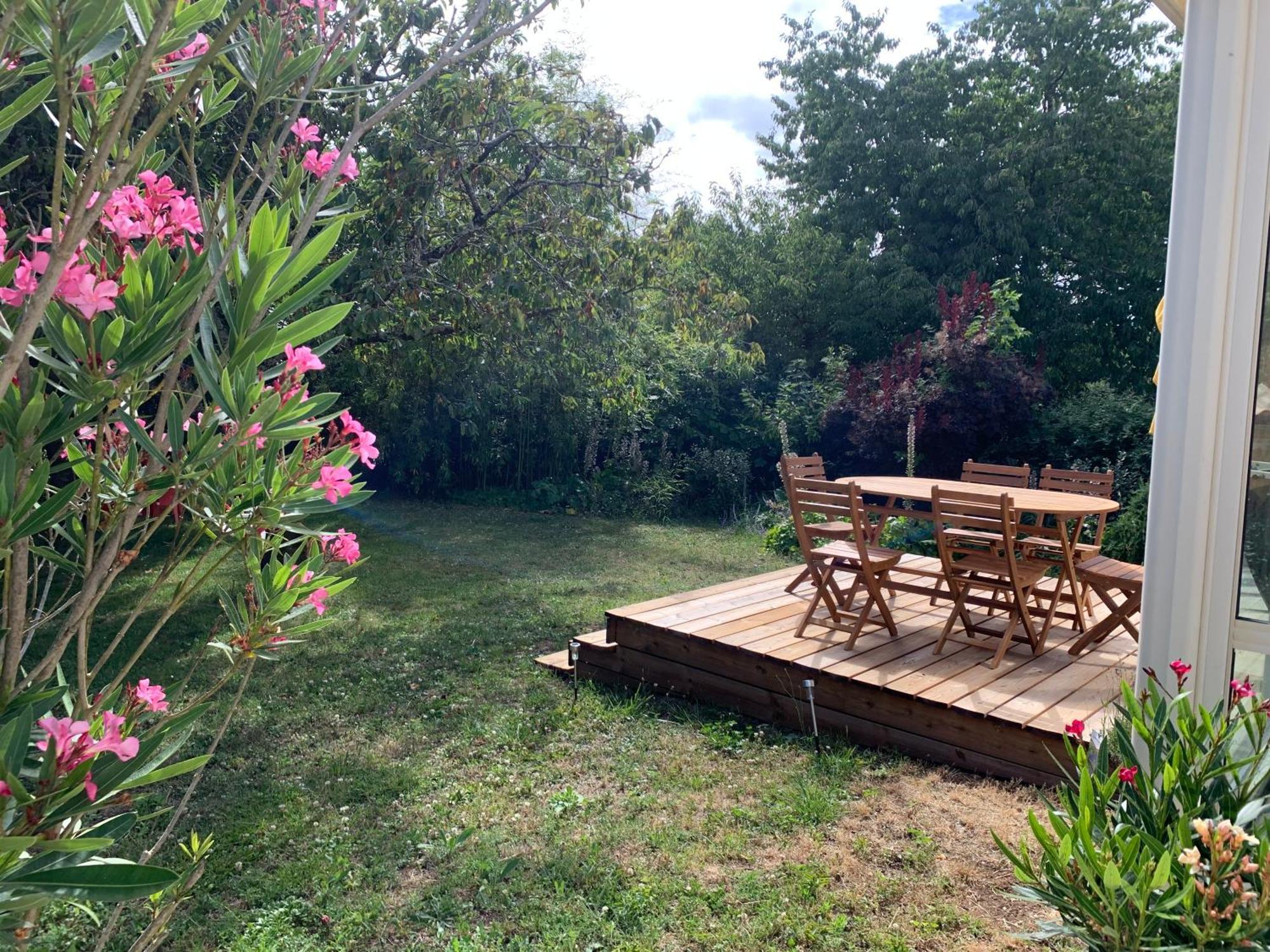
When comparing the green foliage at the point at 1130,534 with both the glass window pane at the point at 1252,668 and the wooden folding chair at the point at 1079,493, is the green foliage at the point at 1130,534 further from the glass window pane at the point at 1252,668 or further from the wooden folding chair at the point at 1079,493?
the glass window pane at the point at 1252,668

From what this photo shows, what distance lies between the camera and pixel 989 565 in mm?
4258

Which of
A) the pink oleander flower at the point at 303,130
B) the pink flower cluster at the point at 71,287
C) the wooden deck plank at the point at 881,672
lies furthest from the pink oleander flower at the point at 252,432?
the wooden deck plank at the point at 881,672

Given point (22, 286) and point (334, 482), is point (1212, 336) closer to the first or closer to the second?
point (334, 482)

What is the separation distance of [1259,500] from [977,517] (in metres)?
2.28

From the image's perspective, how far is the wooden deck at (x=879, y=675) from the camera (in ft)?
11.6

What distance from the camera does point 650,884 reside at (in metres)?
2.80

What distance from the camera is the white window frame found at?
189 centimetres

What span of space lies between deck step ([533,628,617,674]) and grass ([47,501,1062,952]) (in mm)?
89

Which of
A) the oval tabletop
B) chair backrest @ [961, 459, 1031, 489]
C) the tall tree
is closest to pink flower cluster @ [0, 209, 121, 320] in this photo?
the oval tabletop

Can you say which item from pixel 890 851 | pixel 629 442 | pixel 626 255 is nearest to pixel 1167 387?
pixel 890 851

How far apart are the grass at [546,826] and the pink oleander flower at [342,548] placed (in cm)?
133

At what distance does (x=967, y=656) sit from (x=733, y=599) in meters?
1.43

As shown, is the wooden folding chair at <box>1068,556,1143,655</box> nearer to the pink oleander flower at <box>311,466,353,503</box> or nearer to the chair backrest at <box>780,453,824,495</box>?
the chair backrest at <box>780,453,824,495</box>

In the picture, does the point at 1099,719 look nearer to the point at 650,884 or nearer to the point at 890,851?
the point at 890,851
